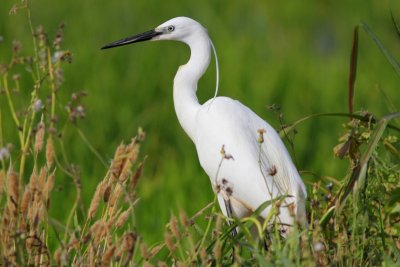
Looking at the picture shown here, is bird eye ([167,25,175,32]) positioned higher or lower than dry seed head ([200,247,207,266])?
higher

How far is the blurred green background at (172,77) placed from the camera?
589 centimetres

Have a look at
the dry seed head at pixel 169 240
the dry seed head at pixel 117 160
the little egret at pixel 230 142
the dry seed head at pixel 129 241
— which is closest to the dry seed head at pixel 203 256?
the dry seed head at pixel 169 240

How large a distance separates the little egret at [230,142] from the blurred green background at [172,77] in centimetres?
109

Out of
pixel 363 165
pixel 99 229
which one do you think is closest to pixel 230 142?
pixel 363 165

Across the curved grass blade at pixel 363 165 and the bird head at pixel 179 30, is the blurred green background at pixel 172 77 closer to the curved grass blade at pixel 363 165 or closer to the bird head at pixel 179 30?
the bird head at pixel 179 30

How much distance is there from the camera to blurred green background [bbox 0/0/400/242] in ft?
19.3

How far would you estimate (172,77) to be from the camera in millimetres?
7539

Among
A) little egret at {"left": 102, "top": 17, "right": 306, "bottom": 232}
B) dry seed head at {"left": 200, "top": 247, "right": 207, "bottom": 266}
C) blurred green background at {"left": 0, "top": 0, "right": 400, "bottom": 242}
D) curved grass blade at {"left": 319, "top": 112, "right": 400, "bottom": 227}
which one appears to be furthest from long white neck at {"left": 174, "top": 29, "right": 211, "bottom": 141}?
dry seed head at {"left": 200, "top": 247, "right": 207, "bottom": 266}

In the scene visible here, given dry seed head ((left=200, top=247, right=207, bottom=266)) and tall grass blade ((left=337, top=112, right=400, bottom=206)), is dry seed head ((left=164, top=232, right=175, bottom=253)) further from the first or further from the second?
tall grass blade ((left=337, top=112, right=400, bottom=206))

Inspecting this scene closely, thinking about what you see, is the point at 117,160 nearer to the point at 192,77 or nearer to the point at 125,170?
the point at 125,170

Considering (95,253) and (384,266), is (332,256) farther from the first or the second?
(95,253)

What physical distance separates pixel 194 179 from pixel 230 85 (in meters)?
1.42

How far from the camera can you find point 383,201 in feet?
10.00

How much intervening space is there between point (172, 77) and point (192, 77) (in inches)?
144
